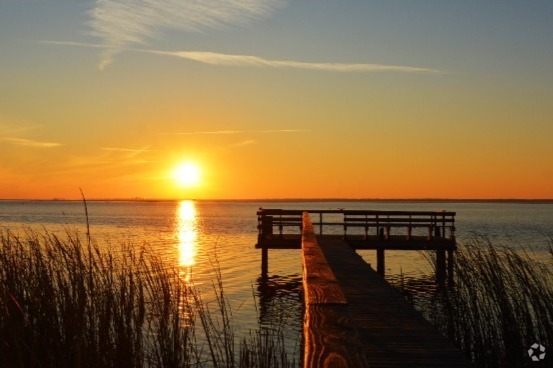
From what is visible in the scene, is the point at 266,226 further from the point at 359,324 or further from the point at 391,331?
the point at 391,331

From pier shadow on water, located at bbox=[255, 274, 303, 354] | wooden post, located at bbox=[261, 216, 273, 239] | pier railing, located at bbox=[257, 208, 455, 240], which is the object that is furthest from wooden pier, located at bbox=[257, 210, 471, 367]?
wooden post, located at bbox=[261, 216, 273, 239]

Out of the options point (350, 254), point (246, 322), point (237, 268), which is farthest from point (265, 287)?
point (350, 254)

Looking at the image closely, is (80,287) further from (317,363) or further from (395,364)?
(317,363)

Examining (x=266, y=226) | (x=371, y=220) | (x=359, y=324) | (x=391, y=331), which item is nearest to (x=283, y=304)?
(x=266, y=226)

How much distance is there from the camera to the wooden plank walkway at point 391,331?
19.0 feet

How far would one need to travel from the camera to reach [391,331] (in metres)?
7.03

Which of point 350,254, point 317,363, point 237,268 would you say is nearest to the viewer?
point 317,363

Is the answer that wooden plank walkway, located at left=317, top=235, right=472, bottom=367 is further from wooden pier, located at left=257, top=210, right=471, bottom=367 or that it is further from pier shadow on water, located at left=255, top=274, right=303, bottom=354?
pier shadow on water, located at left=255, top=274, right=303, bottom=354

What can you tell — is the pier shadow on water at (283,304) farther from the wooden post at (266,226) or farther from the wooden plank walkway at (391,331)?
the wooden plank walkway at (391,331)

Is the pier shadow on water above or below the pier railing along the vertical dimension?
below

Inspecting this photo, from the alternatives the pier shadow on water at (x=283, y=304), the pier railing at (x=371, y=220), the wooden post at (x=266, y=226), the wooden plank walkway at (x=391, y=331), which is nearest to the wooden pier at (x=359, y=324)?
the wooden plank walkway at (x=391, y=331)

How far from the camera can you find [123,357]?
6.48 meters

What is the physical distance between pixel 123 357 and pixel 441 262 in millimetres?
22176

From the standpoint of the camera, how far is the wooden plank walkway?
5.78 meters
